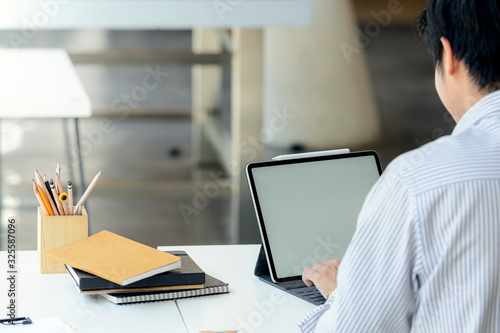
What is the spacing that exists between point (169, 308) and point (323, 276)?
0.28 meters

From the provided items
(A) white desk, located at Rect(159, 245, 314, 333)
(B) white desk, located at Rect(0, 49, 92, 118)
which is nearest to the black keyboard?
(A) white desk, located at Rect(159, 245, 314, 333)

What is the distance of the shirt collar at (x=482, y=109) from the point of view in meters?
0.87

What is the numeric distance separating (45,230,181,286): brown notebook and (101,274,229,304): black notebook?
3 centimetres

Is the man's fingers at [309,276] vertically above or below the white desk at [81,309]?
above

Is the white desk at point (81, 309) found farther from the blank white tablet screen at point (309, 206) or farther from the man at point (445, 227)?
the man at point (445, 227)

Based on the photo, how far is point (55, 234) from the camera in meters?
1.40

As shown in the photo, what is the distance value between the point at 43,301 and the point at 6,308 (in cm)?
7

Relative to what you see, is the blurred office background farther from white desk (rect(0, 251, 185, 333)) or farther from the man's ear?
the man's ear

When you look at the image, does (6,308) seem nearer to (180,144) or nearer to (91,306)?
(91,306)

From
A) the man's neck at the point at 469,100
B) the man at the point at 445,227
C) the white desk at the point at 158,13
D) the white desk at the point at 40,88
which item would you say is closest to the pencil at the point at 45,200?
the man at the point at 445,227

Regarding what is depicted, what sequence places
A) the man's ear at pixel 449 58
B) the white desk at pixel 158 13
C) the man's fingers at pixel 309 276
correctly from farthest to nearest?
the white desk at pixel 158 13
the man's fingers at pixel 309 276
the man's ear at pixel 449 58

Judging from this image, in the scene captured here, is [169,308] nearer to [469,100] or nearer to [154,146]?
[469,100]

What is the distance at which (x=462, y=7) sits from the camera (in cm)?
88

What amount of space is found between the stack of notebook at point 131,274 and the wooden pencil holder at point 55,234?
1.7 inches
